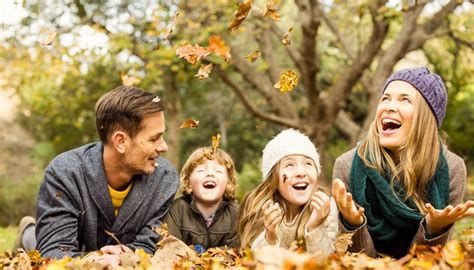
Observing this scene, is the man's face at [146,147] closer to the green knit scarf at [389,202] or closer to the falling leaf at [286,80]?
the falling leaf at [286,80]

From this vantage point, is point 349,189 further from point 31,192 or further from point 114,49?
point 31,192

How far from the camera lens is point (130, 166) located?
3.76m

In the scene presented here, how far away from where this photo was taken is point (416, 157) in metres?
3.43

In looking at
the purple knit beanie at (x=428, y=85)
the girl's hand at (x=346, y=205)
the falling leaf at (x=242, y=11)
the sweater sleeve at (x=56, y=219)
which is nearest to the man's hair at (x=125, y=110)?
the sweater sleeve at (x=56, y=219)

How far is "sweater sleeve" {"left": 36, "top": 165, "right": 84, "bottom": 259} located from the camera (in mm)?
3482

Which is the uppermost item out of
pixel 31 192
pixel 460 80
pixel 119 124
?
pixel 460 80

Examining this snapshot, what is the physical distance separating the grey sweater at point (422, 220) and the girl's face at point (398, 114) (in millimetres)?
344

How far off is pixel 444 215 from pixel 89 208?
1.98 metres

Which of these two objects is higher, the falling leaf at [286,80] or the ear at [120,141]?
the falling leaf at [286,80]

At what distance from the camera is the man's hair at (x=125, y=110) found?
3.74 meters

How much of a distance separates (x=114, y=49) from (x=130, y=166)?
559cm

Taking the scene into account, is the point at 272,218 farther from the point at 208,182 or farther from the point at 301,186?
the point at 208,182

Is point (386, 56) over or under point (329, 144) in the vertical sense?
over

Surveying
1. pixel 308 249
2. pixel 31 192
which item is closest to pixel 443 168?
pixel 308 249
